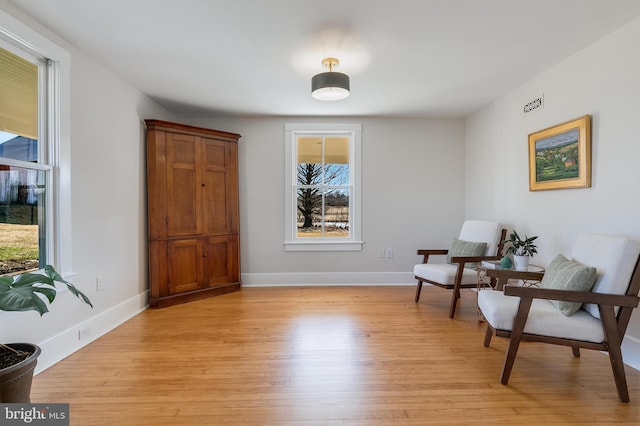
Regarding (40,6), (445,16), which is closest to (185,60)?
(40,6)

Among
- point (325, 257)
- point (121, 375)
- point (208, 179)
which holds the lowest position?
point (121, 375)

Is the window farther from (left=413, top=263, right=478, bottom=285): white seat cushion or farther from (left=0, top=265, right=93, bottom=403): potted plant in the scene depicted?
(left=0, top=265, right=93, bottom=403): potted plant

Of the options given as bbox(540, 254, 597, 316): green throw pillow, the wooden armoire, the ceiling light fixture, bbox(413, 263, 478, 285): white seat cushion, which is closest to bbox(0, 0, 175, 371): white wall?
the wooden armoire

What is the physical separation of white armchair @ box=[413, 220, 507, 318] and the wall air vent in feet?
3.80

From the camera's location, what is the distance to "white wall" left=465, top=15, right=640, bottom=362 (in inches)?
81.7

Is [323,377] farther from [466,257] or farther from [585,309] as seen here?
[466,257]

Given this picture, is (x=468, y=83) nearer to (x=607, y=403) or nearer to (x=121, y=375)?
(x=607, y=403)

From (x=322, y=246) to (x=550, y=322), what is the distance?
2.78 metres

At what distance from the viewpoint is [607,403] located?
168 centimetres

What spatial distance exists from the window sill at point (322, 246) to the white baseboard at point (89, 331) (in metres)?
1.80

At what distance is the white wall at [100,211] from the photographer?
217 centimetres

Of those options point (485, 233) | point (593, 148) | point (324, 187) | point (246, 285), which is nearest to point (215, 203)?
point (246, 285)

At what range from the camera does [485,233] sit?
3354 mm

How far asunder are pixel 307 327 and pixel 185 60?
2507 millimetres
